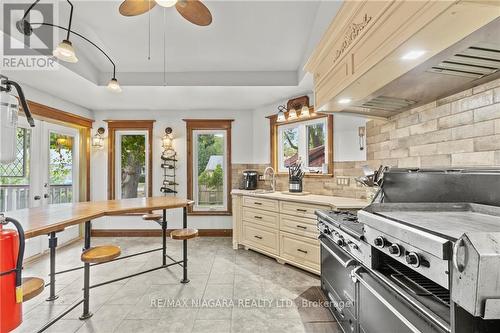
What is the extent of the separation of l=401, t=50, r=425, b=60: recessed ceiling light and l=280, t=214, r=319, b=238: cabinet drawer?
6.28 feet

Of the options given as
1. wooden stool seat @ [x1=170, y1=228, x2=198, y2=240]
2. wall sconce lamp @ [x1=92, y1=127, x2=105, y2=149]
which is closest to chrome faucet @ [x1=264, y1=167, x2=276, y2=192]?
wooden stool seat @ [x1=170, y1=228, x2=198, y2=240]

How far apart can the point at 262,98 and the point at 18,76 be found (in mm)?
3214

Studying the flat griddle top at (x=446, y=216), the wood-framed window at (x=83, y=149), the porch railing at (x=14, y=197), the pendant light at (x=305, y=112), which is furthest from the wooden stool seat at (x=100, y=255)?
the wood-framed window at (x=83, y=149)

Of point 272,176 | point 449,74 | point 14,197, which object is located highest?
point 449,74

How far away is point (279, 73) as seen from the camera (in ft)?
10.8

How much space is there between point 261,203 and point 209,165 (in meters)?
1.71

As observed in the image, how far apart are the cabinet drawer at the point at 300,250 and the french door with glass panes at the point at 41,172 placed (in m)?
3.09

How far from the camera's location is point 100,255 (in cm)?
188

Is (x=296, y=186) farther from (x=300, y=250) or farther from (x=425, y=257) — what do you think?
(x=425, y=257)

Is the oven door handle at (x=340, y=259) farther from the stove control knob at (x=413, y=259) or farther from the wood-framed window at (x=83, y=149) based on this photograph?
the wood-framed window at (x=83, y=149)

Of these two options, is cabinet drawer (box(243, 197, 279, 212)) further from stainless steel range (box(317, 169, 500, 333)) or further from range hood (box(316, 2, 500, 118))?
range hood (box(316, 2, 500, 118))

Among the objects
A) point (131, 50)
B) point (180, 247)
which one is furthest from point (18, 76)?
point (180, 247)

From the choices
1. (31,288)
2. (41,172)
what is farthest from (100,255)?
(41,172)

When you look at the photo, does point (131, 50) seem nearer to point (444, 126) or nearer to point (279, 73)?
point (279, 73)
